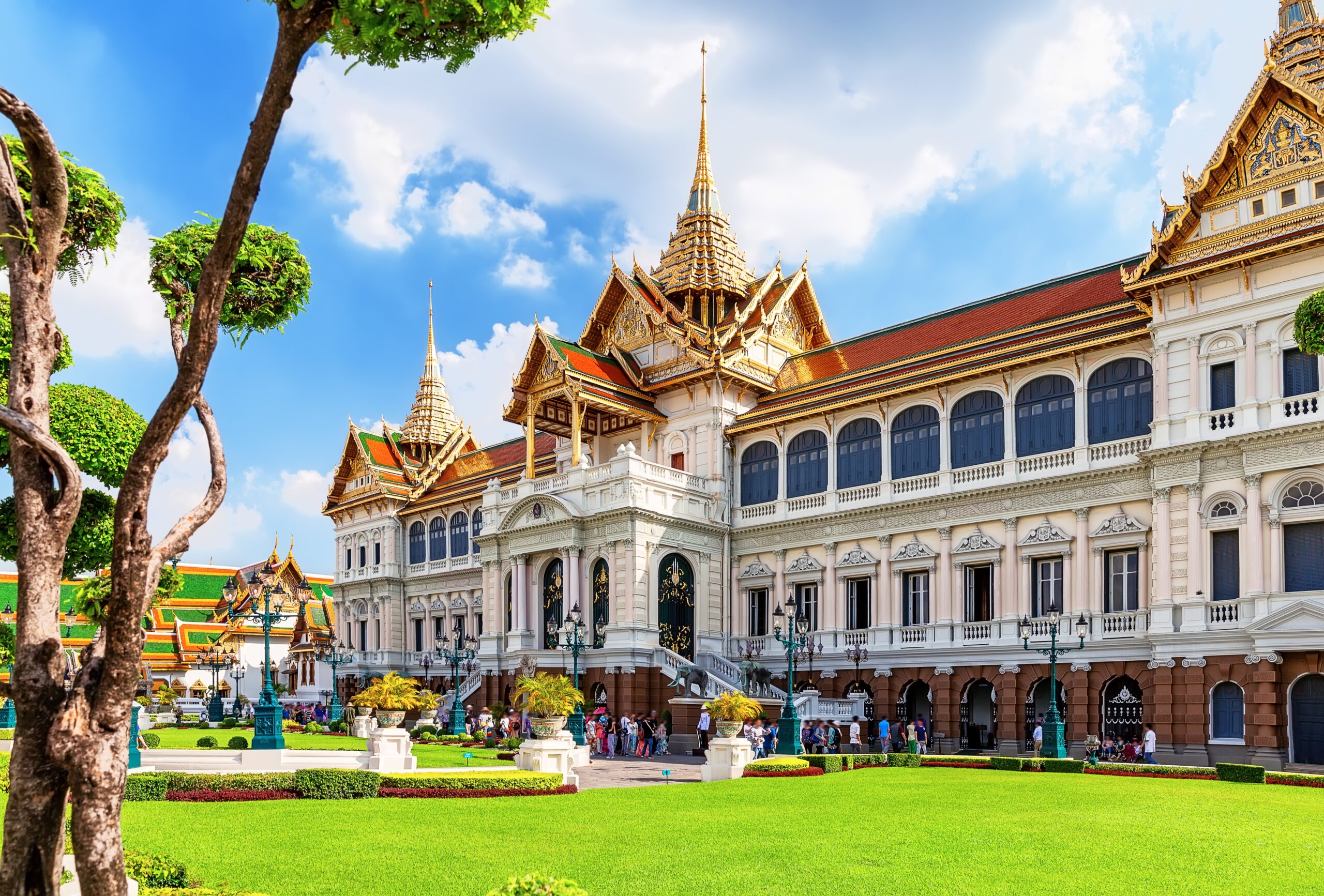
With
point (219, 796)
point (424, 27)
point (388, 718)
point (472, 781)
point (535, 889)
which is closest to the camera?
point (535, 889)

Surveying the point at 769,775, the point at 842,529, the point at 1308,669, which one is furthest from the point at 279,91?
the point at 842,529

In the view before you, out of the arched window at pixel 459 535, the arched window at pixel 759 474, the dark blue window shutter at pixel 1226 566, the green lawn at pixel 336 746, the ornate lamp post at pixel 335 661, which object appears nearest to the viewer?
the green lawn at pixel 336 746

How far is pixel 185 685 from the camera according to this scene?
75812 mm

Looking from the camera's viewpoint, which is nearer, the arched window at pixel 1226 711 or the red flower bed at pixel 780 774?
the red flower bed at pixel 780 774

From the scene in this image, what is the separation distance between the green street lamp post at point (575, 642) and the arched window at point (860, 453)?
9.86 m

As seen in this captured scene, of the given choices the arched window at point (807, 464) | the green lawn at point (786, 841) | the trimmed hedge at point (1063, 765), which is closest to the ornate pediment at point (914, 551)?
the arched window at point (807, 464)

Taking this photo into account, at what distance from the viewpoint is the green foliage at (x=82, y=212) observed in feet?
33.1

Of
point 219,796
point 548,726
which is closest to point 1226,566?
point 548,726

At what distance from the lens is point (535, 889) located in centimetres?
705

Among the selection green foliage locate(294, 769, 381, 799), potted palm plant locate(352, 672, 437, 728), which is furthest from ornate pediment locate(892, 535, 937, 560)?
green foliage locate(294, 769, 381, 799)

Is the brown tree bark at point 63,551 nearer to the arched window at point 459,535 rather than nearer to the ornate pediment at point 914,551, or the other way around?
the ornate pediment at point 914,551

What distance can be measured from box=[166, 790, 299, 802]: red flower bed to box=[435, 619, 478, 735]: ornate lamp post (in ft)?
64.9

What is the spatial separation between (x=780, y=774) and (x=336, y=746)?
52.3 ft

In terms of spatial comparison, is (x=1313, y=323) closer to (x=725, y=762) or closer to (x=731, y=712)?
(x=725, y=762)
